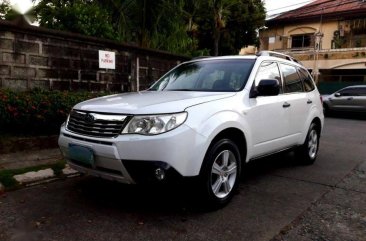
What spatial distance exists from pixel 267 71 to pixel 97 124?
8.01 ft

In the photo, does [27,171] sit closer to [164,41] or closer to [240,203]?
[240,203]

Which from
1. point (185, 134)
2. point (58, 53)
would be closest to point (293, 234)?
point (185, 134)

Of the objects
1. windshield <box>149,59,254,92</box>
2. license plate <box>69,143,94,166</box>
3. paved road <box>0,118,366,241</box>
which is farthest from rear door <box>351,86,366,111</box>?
license plate <box>69,143,94,166</box>

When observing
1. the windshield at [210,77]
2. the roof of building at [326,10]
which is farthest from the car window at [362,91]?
the roof of building at [326,10]

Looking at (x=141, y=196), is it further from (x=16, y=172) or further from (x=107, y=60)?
(x=107, y=60)

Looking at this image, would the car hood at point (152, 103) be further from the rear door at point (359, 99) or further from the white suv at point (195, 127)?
the rear door at point (359, 99)

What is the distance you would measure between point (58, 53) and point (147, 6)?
380cm

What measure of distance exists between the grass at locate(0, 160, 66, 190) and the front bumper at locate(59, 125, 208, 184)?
1.59m

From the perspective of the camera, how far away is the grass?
431cm

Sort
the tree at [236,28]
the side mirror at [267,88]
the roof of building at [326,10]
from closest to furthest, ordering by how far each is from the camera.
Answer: the side mirror at [267,88], the tree at [236,28], the roof of building at [326,10]

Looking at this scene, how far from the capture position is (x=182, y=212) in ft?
12.0

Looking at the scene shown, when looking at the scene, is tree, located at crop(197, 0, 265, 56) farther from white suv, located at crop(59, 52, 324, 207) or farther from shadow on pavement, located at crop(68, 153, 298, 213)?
shadow on pavement, located at crop(68, 153, 298, 213)

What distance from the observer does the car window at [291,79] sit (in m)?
5.16

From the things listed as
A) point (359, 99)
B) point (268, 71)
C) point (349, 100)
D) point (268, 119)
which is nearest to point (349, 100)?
point (349, 100)
